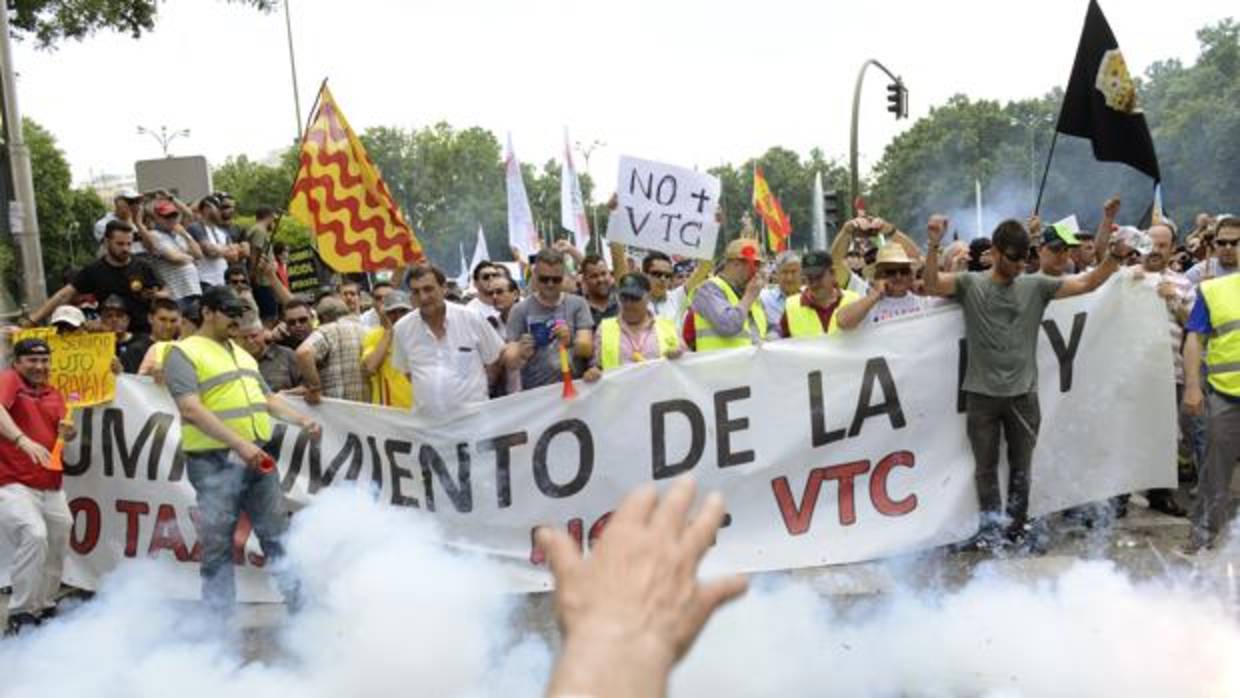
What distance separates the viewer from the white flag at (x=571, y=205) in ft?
38.1

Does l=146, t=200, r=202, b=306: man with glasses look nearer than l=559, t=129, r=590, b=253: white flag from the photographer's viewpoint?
Yes

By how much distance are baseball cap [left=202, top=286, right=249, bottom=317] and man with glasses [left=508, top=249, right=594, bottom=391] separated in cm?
139

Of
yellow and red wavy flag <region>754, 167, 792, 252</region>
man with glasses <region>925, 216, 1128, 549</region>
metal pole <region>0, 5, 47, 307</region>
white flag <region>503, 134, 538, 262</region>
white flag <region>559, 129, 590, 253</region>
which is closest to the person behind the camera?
man with glasses <region>925, 216, 1128, 549</region>

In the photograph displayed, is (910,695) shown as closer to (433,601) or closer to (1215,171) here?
(433,601)

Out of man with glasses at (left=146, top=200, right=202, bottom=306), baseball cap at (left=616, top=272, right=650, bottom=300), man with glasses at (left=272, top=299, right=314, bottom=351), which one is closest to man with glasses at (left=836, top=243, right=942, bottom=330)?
baseball cap at (left=616, top=272, right=650, bottom=300)

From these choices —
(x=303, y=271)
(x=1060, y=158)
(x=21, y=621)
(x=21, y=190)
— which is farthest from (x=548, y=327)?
(x=1060, y=158)

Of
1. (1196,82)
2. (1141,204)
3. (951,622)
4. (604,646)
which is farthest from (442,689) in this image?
(1196,82)

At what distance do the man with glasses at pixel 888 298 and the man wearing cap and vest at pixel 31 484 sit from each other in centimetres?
413

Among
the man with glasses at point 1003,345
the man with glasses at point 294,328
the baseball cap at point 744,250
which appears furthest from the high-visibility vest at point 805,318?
the man with glasses at point 294,328

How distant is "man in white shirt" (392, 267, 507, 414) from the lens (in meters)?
5.51

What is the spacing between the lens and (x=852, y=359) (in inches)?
224

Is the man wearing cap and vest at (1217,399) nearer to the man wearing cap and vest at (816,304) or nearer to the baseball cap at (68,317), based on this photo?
the man wearing cap and vest at (816,304)

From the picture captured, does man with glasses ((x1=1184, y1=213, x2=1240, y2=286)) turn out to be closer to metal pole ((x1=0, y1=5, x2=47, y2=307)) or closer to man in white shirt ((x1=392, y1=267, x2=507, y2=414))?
man in white shirt ((x1=392, y1=267, x2=507, y2=414))

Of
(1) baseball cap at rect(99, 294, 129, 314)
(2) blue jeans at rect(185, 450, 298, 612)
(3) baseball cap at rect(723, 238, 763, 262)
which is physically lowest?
(2) blue jeans at rect(185, 450, 298, 612)
